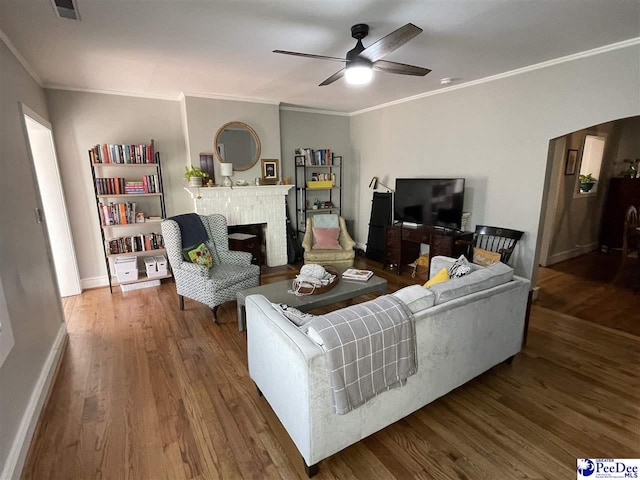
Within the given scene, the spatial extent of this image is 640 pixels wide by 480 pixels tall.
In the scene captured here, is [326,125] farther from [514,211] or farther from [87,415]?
[87,415]

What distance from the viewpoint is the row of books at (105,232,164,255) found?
13.0ft

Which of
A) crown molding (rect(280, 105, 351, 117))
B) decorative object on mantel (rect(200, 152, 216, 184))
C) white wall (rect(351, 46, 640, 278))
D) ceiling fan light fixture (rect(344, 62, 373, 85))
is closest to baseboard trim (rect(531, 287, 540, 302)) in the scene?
white wall (rect(351, 46, 640, 278))

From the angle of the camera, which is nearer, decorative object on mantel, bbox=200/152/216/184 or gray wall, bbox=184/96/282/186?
gray wall, bbox=184/96/282/186

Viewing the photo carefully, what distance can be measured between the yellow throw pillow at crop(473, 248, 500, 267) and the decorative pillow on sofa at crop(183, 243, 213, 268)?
2.94 m

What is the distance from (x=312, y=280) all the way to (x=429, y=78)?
2616 mm

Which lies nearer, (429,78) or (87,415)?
(87,415)

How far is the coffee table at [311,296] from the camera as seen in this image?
2642mm

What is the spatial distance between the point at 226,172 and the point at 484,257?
11.3ft

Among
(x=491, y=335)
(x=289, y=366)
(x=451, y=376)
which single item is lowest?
(x=451, y=376)

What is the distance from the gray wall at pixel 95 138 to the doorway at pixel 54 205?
0.19m

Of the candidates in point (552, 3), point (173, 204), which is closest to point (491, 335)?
point (552, 3)

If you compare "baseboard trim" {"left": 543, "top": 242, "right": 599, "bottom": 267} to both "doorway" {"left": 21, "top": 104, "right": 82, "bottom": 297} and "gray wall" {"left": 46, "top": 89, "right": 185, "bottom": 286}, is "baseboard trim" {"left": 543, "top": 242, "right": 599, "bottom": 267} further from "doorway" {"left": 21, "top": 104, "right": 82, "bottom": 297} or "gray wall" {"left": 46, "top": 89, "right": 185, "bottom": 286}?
"doorway" {"left": 21, "top": 104, "right": 82, "bottom": 297}

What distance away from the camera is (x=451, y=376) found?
6.37ft

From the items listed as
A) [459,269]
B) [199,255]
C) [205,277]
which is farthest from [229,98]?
[459,269]
